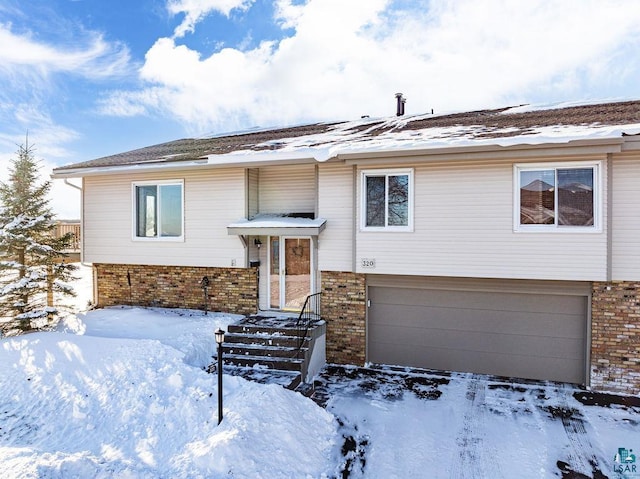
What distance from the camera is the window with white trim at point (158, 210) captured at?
10.1 m

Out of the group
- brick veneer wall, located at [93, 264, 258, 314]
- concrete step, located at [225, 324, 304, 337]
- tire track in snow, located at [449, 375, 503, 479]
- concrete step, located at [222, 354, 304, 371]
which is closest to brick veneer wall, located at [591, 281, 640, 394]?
tire track in snow, located at [449, 375, 503, 479]

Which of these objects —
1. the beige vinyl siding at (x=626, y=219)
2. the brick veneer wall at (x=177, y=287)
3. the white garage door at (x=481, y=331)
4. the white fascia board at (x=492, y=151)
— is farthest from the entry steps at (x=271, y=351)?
the beige vinyl siding at (x=626, y=219)

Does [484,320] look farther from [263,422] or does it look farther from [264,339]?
[263,422]

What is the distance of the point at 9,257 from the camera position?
9438 millimetres

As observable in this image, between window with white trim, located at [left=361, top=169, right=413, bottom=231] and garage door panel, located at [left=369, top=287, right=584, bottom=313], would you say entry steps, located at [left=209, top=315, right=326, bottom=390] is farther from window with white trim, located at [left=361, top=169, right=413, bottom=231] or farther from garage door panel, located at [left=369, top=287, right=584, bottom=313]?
window with white trim, located at [left=361, top=169, right=413, bottom=231]

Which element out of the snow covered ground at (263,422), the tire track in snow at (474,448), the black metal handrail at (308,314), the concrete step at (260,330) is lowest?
→ the tire track in snow at (474,448)

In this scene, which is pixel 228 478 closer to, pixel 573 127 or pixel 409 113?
pixel 573 127

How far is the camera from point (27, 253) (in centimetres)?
948

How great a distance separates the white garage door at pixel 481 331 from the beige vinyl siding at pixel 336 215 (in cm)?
106

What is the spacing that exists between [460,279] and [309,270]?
11.3 feet

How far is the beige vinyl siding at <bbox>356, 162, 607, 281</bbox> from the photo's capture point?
24.0 feet

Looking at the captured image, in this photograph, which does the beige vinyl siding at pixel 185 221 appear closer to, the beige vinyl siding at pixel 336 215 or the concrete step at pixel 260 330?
the concrete step at pixel 260 330

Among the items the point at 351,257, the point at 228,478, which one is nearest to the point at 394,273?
the point at 351,257

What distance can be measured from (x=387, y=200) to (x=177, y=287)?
5.86 m
